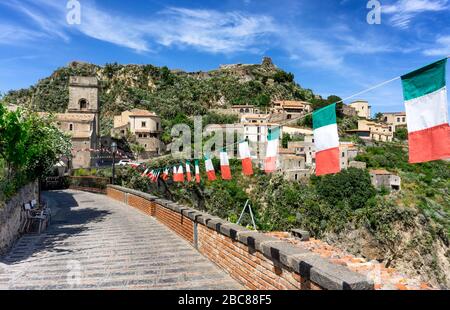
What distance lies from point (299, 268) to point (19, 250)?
7.13 metres

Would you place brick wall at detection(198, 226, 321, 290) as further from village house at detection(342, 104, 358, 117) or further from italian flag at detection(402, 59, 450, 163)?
village house at detection(342, 104, 358, 117)

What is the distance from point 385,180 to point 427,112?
5917cm

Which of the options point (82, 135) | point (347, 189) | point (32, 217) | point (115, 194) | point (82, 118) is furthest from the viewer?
point (347, 189)

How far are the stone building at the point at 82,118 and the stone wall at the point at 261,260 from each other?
4068cm

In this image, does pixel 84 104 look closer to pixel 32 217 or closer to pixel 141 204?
pixel 141 204

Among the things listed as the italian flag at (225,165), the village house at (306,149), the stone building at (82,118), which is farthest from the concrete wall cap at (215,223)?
the village house at (306,149)

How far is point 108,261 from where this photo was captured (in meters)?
7.20

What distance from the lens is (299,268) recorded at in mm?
3924

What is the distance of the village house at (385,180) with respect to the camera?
2258 inches

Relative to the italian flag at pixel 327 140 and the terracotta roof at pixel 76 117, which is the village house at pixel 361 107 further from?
the italian flag at pixel 327 140

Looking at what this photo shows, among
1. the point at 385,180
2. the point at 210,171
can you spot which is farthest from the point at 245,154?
the point at 385,180

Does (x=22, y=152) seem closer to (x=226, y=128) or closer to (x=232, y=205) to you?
(x=232, y=205)

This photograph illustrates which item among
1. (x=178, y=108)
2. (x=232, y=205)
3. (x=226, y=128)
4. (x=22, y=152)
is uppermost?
(x=178, y=108)
